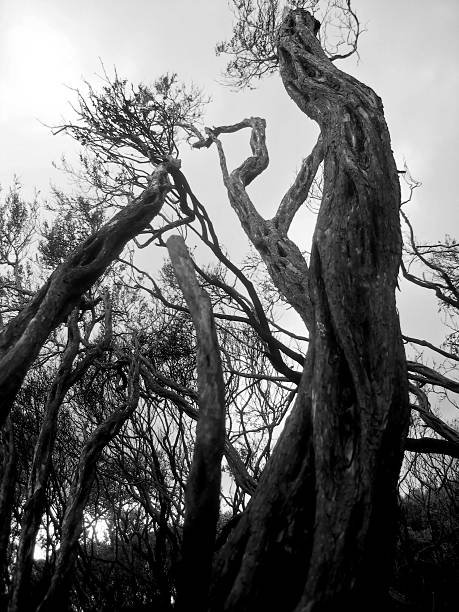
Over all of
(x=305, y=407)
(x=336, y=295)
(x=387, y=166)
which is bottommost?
(x=305, y=407)

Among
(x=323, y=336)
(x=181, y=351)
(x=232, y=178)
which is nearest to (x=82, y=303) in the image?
(x=232, y=178)

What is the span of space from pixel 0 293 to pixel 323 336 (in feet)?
22.0

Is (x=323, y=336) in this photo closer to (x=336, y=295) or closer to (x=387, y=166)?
(x=336, y=295)

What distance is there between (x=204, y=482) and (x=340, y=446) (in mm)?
460

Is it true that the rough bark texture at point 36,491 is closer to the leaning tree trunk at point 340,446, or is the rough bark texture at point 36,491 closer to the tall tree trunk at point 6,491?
the tall tree trunk at point 6,491

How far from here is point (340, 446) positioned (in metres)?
1.26

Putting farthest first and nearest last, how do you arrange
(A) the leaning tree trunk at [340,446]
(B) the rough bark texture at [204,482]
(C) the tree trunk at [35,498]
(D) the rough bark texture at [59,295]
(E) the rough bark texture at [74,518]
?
1. (C) the tree trunk at [35,498]
2. (E) the rough bark texture at [74,518]
3. (D) the rough bark texture at [59,295]
4. (B) the rough bark texture at [204,482]
5. (A) the leaning tree trunk at [340,446]

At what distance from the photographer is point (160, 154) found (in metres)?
4.80

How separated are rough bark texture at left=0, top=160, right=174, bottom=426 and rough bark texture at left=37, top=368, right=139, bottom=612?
4.68 feet

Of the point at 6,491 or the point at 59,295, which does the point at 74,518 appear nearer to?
the point at 6,491

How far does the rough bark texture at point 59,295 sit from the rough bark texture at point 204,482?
0.60 m

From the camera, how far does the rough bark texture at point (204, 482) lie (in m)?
1.26

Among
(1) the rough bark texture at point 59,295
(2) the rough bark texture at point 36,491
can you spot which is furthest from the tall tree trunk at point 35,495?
(1) the rough bark texture at point 59,295

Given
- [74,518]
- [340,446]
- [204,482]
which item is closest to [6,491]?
[74,518]
